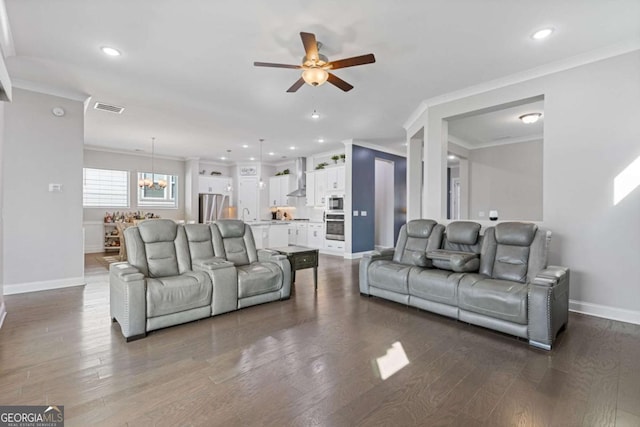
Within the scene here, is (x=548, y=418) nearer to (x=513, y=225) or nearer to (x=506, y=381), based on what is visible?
(x=506, y=381)

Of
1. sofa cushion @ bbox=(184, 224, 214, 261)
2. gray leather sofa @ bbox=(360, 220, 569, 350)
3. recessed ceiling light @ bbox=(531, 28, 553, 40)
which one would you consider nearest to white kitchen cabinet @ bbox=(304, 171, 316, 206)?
gray leather sofa @ bbox=(360, 220, 569, 350)

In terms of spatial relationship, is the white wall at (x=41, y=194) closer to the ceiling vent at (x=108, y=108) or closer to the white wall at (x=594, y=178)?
the ceiling vent at (x=108, y=108)

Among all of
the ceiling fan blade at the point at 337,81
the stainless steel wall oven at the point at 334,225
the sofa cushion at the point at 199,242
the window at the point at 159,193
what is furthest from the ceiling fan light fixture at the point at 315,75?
the window at the point at 159,193

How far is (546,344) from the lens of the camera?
257 cm

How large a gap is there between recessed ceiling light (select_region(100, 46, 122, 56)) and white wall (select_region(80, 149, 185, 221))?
624 centimetres

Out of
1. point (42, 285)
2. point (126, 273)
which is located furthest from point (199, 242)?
point (42, 285)

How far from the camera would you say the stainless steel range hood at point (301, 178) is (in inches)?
369

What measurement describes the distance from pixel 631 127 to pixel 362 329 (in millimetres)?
3606

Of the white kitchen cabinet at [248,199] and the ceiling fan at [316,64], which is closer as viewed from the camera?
the ceiling fan at [316,64]

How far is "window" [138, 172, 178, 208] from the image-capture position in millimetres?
9148

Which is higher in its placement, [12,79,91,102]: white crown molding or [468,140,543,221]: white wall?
[12,79,91,102]: white crown molding

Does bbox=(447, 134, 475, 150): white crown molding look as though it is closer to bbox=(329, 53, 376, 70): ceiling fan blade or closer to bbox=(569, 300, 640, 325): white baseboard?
bbox=(569, 300, 640, 325): white baseboard

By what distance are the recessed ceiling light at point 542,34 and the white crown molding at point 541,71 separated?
80 cm

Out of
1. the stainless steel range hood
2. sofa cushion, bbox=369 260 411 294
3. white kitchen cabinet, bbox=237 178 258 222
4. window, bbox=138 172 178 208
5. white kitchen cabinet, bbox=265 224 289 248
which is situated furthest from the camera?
white kitchen cabinet, bbox=237 178 258 222
